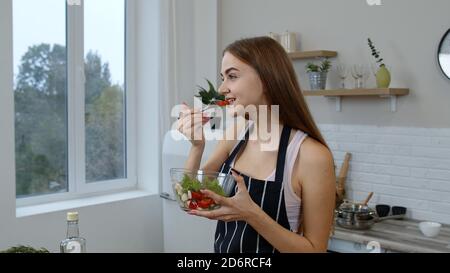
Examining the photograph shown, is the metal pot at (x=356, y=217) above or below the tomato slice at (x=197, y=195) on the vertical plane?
below

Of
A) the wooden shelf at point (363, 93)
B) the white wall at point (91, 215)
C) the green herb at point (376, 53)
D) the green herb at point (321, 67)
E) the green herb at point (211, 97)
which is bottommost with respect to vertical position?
the white wall at point (91, 215)

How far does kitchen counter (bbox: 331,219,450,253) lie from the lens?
7.89 ft

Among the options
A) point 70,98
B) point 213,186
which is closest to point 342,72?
point 70,98

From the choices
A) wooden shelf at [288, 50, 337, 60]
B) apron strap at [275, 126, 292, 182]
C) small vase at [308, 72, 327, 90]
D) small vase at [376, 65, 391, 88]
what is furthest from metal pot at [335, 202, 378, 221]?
apron strap at [275, 126, 292, 182]

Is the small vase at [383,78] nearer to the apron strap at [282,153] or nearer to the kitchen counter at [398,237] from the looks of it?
the kitchen counter at [398,237]

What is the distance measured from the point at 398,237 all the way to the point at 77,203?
2.06 meters

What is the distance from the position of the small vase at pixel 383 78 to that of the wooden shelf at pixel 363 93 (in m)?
0.05

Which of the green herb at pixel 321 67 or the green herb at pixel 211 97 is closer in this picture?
the green herb at pixel 211 97

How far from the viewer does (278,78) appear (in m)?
1.41

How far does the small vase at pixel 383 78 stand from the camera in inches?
117

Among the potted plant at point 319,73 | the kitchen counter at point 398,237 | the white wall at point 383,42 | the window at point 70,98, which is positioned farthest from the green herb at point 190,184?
the window at point 70,98
